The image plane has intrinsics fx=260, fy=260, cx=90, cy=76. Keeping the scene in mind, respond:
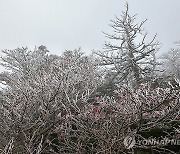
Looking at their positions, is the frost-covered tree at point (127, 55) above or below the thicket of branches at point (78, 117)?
above

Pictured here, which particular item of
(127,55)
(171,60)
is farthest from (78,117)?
(171,60)

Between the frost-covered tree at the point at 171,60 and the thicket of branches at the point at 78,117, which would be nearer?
the thicket of branches at the point at 78,117

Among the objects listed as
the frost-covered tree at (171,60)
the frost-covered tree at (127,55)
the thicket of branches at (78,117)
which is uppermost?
the frost-covered tree at (171,60)

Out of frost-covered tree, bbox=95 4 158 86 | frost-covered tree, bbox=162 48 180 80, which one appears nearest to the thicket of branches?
frost-covered tree, bbox=95 4 158 86

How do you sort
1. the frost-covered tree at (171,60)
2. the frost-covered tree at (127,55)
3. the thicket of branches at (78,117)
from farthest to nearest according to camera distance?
the frost-covered tree at (171,60), the frost-covered tree at (127,55), the thicket of branches at (78,117)

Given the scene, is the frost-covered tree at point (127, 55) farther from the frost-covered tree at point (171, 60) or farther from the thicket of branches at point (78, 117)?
the frost-covered tree at point (171, 60)

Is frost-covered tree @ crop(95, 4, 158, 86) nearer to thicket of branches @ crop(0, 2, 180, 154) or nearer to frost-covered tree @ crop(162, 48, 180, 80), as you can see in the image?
thicket of branches @ crop(0, 2, 180, 154)

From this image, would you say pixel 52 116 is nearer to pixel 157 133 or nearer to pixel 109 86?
pixel 157 133

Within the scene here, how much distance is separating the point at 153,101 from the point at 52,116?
2.96 meters

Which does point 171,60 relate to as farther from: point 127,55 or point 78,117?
point 78,117

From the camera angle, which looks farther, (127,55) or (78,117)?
(127,55)

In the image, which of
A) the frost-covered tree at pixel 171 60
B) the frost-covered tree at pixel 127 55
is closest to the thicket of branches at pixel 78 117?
the frost-covered tree at pixel 127 55

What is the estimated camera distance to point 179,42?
168ft

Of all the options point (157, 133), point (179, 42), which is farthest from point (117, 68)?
point (179, 42)
